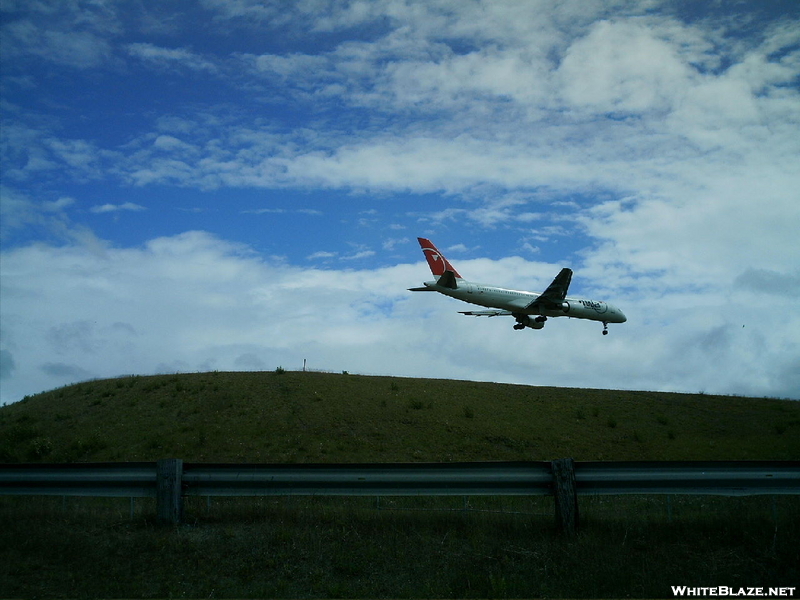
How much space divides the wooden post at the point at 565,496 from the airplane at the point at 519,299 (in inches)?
1341

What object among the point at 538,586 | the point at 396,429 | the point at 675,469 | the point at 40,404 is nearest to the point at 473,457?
the point at 396,429

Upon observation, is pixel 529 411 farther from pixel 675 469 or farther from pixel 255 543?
pixel 255 543

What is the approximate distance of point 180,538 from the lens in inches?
376

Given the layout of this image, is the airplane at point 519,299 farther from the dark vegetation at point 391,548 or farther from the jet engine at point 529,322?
the dark vegetation at point 391,548

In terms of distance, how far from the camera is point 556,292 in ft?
148

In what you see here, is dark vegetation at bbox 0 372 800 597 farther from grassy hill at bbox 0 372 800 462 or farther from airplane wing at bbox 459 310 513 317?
airplane wing at bbox 459 310 513 317

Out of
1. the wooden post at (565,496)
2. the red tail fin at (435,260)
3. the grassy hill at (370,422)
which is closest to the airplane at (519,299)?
the red tail fin at (435,260)

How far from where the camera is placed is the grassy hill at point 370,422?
29.0 m

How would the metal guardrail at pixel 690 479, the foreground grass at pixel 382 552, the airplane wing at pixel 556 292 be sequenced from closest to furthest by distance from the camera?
the foreground grass at pixel 382 552 → the metal guardrail at pixel 690 479 → the airplane wing at pixel 556 292

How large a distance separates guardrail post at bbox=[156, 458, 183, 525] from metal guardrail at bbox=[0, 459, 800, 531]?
0.05 ft

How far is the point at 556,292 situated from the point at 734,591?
37.9m

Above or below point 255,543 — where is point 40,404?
above

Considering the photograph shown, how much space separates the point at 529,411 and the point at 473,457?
8.03m

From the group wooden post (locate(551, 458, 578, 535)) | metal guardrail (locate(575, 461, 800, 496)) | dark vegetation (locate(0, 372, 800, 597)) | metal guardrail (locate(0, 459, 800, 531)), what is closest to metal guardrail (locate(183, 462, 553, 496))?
metal guardrail (locate(0, 459, 800, 531))
